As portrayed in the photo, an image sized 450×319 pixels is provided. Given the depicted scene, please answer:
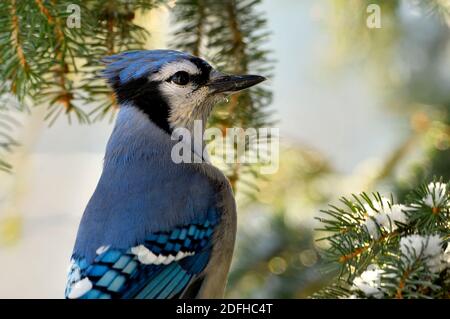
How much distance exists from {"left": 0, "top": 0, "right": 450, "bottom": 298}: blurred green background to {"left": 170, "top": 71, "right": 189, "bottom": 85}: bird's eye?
0.23 meters

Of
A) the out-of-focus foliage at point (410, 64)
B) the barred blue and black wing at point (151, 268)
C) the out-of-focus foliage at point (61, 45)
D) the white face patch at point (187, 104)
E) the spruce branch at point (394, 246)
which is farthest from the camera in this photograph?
the out-of-focus foliage at point (410, 64)

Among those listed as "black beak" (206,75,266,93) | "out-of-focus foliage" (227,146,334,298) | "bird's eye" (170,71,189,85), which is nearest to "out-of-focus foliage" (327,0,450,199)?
"out-of-focus foliage" (227,146,334,298)

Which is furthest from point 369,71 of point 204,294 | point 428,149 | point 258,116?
point 204,294

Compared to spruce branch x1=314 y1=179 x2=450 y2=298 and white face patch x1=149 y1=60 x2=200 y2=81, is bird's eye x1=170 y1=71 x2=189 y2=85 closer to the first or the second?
white face patch x1=149 y1=60 x2=200 y2=81

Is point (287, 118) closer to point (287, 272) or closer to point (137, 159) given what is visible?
Answer: point (287, 272)

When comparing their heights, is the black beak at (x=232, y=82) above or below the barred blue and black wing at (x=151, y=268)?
above

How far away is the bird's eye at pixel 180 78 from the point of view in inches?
77.7

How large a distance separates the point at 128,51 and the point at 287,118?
7.31 feet

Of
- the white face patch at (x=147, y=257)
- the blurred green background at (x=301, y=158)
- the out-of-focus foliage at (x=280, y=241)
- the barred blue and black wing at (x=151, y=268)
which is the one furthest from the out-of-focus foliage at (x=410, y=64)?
the white face patch at (x=147, y=257)

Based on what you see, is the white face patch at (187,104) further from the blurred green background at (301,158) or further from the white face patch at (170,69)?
the blurred green background at (301,158)

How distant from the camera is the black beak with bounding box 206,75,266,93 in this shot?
1.94m

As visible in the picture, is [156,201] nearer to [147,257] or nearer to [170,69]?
[147,257]

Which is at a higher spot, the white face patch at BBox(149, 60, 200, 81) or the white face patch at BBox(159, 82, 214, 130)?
the white face patch at BBox(149, 60, 200, 81)
